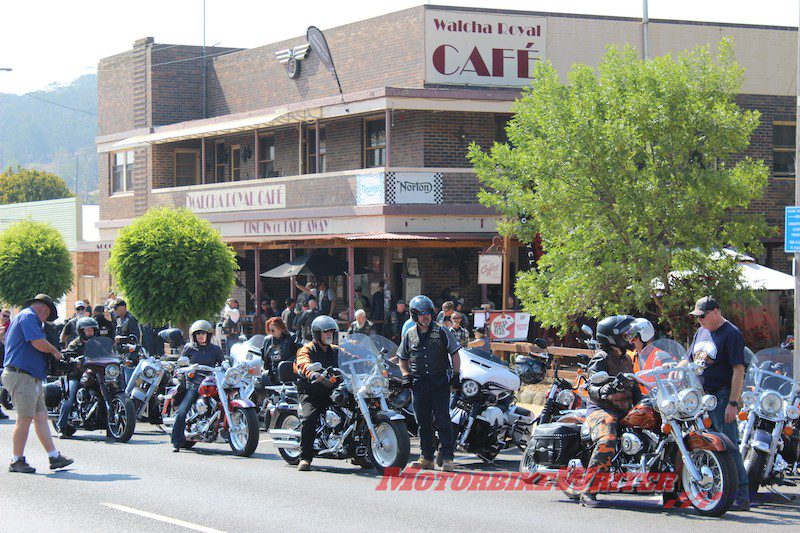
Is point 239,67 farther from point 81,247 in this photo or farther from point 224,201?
point 81,247

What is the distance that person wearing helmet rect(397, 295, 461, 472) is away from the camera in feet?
40.0

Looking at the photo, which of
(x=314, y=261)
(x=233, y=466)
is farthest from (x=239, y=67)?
(x=233, y=466)

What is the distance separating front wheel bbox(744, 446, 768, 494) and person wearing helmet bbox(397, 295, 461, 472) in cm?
320

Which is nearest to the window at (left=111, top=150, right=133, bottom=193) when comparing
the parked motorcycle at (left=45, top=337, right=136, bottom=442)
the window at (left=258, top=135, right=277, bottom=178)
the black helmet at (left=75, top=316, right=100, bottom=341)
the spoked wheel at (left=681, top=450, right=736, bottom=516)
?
the window at (left=258, top=135, right=277, bottom=178)

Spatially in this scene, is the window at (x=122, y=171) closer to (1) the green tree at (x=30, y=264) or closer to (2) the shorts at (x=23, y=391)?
(1) the green tree at (x=30, y=264)

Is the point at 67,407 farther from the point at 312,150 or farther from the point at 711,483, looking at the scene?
the point at 312,150

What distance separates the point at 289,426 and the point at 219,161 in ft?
77.7

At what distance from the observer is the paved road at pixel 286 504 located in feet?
30.2

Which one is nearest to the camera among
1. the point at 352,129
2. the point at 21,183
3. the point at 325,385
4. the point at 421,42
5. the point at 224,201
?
the point at 325,385

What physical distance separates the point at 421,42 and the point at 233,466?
16.8 meters

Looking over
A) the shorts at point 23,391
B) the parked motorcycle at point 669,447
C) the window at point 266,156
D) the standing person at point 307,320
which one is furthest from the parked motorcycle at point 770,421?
the window at point 266,156

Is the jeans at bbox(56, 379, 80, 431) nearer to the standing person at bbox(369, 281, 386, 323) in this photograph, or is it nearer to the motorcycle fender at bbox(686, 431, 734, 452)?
the motorcycle fender at bbox(686, 431, 734, 452)

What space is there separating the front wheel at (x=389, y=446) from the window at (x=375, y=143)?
1757 centimetres

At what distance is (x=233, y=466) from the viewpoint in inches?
502
